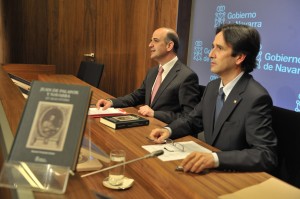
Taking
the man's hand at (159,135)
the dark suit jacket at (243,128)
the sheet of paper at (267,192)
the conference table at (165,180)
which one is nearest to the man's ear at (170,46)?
the dark suit jacket at (243,128)

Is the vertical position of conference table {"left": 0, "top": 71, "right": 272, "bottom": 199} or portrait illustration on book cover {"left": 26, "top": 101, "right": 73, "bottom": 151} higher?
portrait illustration on book cover {"left": 26, "top": 101, "right": 73, "bottom": 151}

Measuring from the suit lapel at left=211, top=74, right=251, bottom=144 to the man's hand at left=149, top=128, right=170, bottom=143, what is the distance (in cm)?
31

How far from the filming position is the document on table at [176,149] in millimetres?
1496

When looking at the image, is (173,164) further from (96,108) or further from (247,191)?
(96,108)

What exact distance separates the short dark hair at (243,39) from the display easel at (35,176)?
4.71ft

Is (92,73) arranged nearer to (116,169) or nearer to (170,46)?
→ (170,46)

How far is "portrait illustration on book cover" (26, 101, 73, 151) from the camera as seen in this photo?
0.79 metres

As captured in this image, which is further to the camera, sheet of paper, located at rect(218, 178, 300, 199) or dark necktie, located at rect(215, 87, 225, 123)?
dark necktie, located at rect(215, 87, 225, 123)

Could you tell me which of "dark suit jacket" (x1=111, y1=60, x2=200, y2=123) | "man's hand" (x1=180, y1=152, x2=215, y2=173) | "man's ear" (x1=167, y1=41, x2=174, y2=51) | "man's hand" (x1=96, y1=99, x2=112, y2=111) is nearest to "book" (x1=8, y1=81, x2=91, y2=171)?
"man's hand" (x1=180, y1=152, x2=215, y2=173)

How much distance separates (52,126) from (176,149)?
2.97 ft

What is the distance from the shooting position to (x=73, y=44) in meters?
5.40

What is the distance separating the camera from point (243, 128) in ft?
5.76

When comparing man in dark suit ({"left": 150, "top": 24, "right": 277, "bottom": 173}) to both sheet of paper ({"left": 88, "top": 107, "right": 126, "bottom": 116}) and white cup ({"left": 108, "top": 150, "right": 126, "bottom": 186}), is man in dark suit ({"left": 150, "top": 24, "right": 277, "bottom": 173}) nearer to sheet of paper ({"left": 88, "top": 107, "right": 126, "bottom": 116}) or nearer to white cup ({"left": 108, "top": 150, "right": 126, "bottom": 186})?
white cup ({"left": 108, "top": 150, "right": 126, "bottom": 186})

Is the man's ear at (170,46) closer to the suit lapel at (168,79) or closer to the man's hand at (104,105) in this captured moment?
the suit lapel at (168,79)
